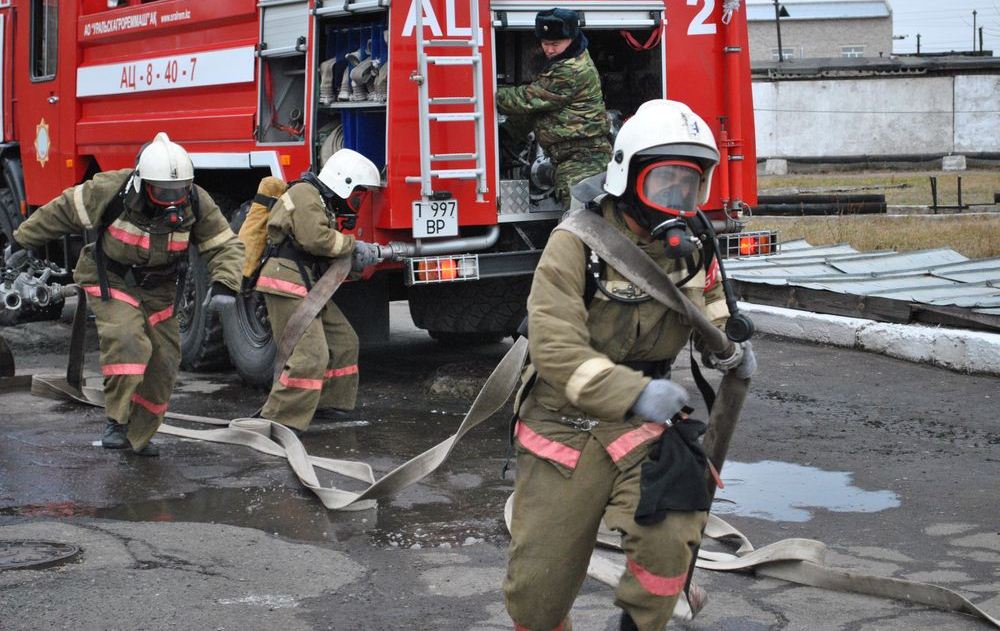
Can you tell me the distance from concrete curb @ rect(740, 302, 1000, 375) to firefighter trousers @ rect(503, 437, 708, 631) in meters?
5.48

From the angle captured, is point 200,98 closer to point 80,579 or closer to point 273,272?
point 273,272

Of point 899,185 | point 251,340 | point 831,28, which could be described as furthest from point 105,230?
point 831,28

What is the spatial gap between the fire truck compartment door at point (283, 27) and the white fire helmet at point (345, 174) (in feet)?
3.25

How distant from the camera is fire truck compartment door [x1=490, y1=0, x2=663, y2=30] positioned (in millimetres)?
7582

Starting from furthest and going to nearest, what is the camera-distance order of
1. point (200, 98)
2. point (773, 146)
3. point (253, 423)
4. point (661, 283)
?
point (773, 146) < point (200, 98) < point (253, 423) < point (661, 283)

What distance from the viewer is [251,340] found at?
8.76m

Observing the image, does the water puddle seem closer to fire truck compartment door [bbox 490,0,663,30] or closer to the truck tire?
the truck tire

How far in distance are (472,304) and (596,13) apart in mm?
1987

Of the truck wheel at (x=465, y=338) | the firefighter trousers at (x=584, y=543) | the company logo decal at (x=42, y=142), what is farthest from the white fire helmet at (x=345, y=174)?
the company logo decal at (x=42, y=142)

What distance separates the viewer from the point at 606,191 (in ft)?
12.0

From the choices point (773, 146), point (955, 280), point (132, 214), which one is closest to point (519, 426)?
point (132, 214)

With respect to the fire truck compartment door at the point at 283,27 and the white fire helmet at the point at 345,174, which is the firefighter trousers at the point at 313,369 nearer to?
the white fire helmet at the point at 345,174

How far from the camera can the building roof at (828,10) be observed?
60.4m

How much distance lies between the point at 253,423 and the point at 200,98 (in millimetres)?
Answer: 2740
